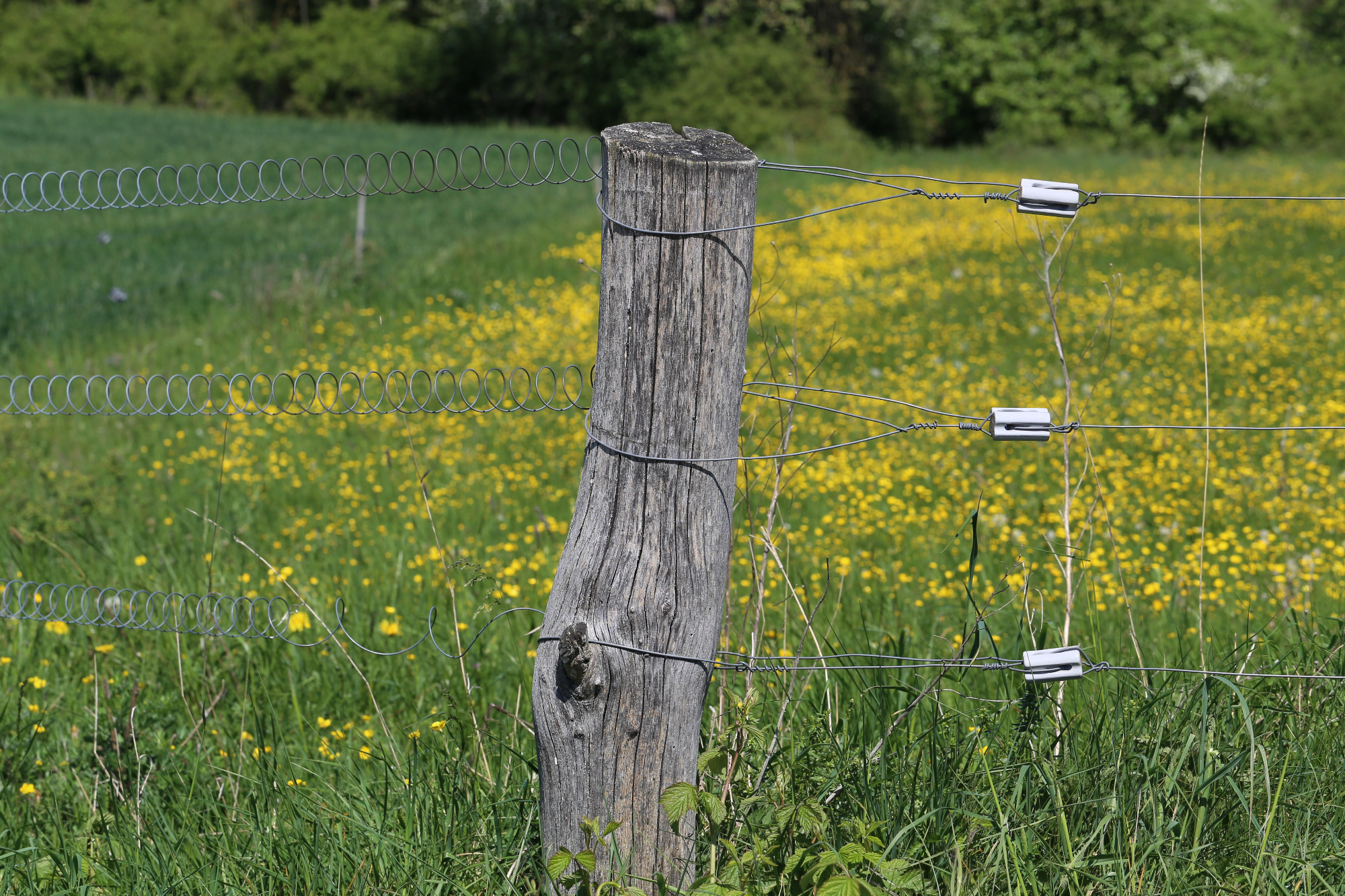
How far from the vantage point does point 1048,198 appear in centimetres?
191

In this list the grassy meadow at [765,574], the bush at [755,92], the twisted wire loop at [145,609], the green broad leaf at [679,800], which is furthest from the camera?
the bush at [755,92]

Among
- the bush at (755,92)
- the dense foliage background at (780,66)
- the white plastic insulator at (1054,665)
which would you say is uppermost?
the dense foliage background at (780,66)

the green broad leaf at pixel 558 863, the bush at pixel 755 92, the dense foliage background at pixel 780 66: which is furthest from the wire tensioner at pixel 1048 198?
the bush at pixel 755 92

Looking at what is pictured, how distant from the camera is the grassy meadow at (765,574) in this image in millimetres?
2068

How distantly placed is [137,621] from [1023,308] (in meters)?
7.80

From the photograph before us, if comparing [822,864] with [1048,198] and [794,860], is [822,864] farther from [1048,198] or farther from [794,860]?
[1048,198]

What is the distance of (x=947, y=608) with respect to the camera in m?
3.79

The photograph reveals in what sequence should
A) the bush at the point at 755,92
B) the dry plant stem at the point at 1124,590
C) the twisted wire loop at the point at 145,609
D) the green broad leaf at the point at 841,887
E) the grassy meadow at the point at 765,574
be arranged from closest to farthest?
1. the green broad leaf at the point at 841,887
2. the grassy meadow at the point at 765,574
3. the dry plant stem at the point at 1124,590
4. the twisted wire loop at the point at 145,609
5. the bush at the point at 755,92

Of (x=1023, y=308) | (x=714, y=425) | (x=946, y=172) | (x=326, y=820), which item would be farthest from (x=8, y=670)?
(x=946, y=172)

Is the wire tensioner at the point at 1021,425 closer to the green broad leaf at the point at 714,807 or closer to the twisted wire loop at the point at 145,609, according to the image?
the green broad leaf at the point at 714,807

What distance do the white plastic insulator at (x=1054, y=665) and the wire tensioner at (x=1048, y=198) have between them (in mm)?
829

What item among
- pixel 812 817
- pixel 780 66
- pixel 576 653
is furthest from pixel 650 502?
pixel 780 66

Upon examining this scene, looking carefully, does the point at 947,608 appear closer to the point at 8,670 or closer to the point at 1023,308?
the point at 8,670

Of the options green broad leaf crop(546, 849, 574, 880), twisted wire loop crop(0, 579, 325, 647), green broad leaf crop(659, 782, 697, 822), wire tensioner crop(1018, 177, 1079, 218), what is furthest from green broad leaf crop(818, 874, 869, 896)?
twisted wire loop crop(0, 579, 325, 647)
